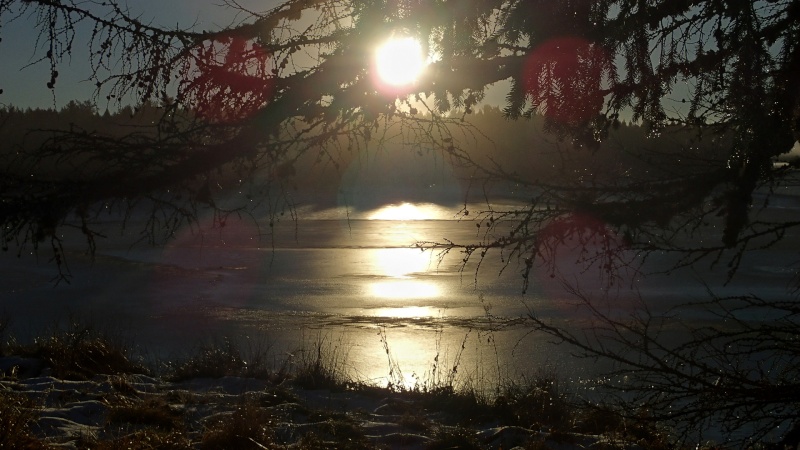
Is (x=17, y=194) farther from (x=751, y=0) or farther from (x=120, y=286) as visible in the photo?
(x=120, y=286)

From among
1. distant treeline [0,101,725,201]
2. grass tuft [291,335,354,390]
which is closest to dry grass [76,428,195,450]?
distant treeline [0,101,725,201]

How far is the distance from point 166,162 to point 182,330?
8155 mm

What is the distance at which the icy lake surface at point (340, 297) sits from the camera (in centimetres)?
1044

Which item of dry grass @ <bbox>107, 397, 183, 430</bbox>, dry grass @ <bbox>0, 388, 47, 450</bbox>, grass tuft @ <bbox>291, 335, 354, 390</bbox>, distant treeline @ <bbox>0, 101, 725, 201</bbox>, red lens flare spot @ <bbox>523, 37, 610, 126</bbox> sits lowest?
grass tuft @ <bbox>291, 335, 354, 390</bbox>

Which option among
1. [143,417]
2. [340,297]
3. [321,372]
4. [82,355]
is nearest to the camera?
[143,417]

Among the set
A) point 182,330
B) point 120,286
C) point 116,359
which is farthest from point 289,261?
point 116,359

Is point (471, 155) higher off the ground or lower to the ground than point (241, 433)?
higher

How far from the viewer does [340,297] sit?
1473cm

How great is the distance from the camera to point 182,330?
11922mm

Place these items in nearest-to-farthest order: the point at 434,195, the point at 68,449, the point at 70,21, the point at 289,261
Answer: the point at 70,21 → the point at 68,449 → the point at 289,261 → the point at 434,195

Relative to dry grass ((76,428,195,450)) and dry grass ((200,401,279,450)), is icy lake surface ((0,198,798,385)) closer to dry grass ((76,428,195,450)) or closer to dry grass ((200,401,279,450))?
dry grass ((200,401,279,450))

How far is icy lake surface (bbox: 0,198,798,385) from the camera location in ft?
34.2

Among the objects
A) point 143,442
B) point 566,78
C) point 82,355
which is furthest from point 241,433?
point 82,355

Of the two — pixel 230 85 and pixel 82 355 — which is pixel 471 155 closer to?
pixel 230 85
